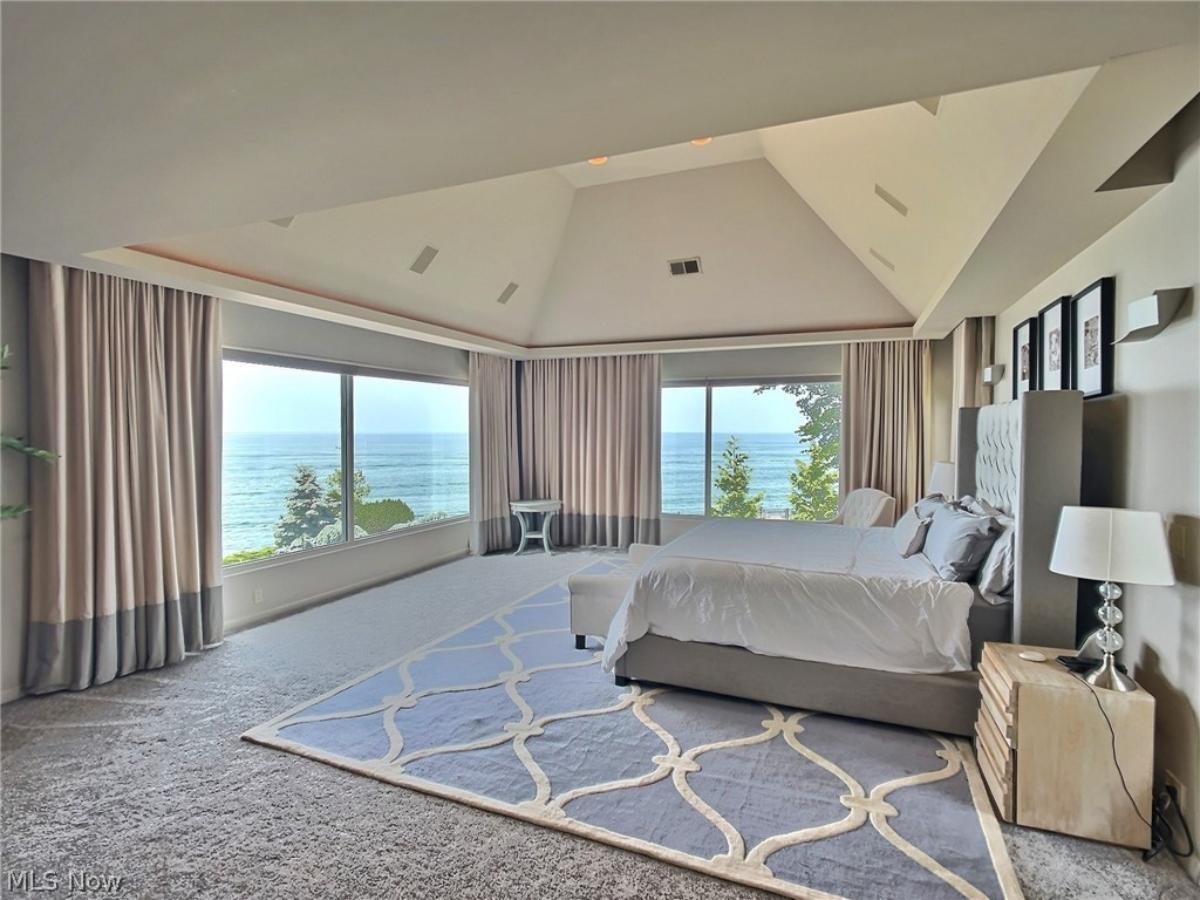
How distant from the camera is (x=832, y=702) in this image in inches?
107

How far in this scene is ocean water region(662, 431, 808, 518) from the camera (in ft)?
20.7

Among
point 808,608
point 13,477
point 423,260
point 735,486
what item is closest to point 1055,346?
point 808,608

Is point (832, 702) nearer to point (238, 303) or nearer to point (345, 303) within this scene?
point (345, 303)

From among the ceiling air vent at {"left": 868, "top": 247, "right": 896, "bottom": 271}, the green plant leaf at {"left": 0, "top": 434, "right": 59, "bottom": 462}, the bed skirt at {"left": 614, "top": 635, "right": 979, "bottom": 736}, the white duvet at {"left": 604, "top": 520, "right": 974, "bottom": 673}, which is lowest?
the bed skirt at {"left": 614, "top": 635, "right": 979, "bottom": 736}

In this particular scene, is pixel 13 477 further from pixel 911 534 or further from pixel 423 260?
pixel 911 534

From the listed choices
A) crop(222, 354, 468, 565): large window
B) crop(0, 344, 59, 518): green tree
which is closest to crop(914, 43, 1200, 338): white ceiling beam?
crop(0, 344, 59, 518): green tree

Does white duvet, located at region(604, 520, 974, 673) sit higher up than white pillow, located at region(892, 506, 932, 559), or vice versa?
white pillow, located at region(892, 506, 932, 559)

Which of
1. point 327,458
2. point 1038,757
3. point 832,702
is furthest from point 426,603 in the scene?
point 1038,757

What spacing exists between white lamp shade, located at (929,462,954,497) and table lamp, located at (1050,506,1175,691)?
2262 mm

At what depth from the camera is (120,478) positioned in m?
3.22

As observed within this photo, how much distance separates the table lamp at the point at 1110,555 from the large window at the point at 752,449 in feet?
13.5

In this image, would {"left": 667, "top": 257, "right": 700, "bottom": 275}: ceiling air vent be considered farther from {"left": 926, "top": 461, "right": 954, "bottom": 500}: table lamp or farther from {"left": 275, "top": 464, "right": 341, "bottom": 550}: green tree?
{"left": 275, "top": 464, "right": 341, "bottom": 550}: green tree

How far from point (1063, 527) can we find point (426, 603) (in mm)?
4101

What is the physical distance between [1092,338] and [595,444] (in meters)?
4.89
